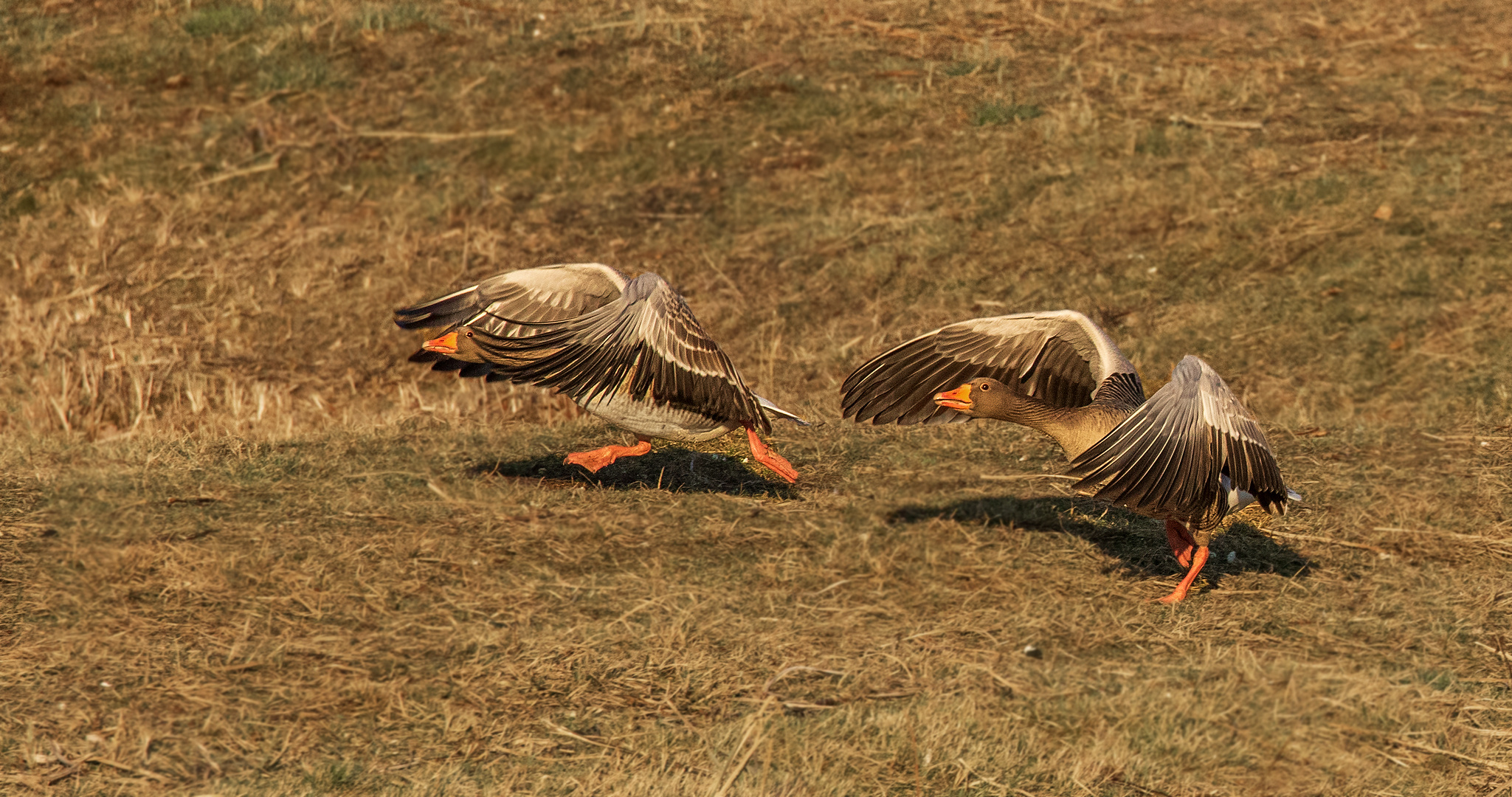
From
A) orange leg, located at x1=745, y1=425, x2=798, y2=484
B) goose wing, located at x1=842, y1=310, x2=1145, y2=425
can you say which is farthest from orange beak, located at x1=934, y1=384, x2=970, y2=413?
orange leg, located at x1=745, y1=425, x2=798, y2=484

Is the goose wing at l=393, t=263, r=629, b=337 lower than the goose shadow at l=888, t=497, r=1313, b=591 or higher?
higher

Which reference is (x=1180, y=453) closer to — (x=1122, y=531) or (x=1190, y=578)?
(x=1190, y=578)

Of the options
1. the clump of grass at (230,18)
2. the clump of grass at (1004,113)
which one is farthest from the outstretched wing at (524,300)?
the clump of grass at (230,18)

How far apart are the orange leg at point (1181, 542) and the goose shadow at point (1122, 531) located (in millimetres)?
224

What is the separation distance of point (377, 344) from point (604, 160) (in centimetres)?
395

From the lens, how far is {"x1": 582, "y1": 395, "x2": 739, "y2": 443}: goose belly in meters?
8.26

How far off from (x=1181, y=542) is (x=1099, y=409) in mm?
921

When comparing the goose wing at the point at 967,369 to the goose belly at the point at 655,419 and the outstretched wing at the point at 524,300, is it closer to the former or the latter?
the goose belly at the point at 655,419

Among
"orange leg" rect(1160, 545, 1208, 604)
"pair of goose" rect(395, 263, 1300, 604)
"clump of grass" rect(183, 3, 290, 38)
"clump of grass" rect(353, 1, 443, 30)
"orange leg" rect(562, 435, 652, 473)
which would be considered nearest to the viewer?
"pair of goose" rect(395, 263, 1300, 604)

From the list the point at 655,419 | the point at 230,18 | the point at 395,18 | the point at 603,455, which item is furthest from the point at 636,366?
the point at 230,18

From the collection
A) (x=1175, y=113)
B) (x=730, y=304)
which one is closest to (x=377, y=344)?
(x=730, y=304)

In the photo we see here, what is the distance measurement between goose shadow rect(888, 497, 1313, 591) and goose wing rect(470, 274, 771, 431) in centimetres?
151

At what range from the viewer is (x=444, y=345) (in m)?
8.64

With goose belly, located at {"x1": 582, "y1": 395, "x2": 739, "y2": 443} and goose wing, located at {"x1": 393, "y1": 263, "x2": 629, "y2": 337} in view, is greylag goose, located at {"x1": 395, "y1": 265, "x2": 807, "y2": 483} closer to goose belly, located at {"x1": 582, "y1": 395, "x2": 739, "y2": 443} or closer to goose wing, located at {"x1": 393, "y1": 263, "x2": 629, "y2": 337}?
goose belly, located at {"x1": 582, "y1": 395, "x2": 739, "y2": 443}
